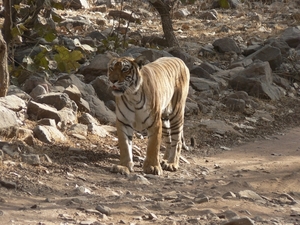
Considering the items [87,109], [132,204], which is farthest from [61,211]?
[87,109]

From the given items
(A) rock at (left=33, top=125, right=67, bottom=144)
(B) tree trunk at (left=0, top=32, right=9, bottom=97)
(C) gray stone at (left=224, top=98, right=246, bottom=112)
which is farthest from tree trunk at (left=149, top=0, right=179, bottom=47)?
(A) rock at (left=33, top=125, right=67, bottom=144)

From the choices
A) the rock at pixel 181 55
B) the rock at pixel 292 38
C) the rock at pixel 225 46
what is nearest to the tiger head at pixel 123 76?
the rock at pixel 181 55

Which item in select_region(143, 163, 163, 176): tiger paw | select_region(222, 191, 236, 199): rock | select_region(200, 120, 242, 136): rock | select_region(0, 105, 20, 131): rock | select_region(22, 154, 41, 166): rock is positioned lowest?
select_region(200, 120, 242, 136): rock

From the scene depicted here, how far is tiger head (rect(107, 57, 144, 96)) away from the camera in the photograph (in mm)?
6836

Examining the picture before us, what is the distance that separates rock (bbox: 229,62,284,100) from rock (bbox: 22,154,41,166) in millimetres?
5726

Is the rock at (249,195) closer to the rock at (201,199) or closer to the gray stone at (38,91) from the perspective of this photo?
the rock at (201,199)

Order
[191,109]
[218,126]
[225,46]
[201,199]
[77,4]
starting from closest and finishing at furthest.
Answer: [201,199] → [218,126] → [191,109] → [225,46] → [77,4]

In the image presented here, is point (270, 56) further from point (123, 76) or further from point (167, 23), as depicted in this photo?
point (123, 76)

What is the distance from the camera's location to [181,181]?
22.7ft

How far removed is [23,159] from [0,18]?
29.7 ft

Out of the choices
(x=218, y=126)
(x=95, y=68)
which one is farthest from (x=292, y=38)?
(x=95, y=68)

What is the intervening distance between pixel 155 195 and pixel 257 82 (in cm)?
574

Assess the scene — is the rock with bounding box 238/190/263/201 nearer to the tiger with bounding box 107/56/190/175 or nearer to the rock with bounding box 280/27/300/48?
the tiger with bounding box 107/56/190/175

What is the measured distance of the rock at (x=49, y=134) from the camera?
7.36 m
